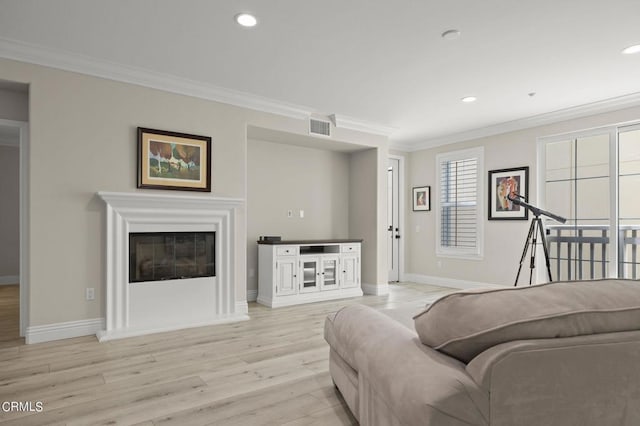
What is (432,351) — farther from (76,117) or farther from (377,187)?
(377,187)

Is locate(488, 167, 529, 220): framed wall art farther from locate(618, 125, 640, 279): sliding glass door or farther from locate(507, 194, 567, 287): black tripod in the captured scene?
locate(618, 125, 640, 279): sliding glass door

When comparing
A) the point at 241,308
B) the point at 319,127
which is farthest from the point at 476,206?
the point at 241,308

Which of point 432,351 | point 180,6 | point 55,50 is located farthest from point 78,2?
point 432,351

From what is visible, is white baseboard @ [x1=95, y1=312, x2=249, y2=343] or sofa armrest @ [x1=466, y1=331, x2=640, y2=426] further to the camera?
white baseboard @ [x1=95, y1=312, x2=249, y2=343]

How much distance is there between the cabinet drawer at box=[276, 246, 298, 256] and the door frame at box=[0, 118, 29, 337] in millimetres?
2674

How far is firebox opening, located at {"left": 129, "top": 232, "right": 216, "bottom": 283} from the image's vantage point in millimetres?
3938

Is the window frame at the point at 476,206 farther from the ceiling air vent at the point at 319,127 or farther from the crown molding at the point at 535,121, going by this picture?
the ceiling air vent at the point at 319,127

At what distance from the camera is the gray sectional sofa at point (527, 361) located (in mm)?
1067

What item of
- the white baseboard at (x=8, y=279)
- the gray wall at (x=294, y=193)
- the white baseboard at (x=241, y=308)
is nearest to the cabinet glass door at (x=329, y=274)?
the gray wall at (x=294, y=193)

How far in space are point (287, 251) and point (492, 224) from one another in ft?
11.1

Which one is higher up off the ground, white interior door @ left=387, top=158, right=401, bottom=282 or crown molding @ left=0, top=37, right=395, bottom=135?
crown molding @ left=0, top=37, right=395, bottom=135

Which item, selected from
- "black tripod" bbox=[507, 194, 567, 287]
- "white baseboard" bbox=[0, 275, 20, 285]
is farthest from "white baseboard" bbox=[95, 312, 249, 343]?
"white baseboard" bbox=[0, 275, 20, 285]

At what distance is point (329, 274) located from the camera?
560cm

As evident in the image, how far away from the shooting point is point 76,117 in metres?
3.68
